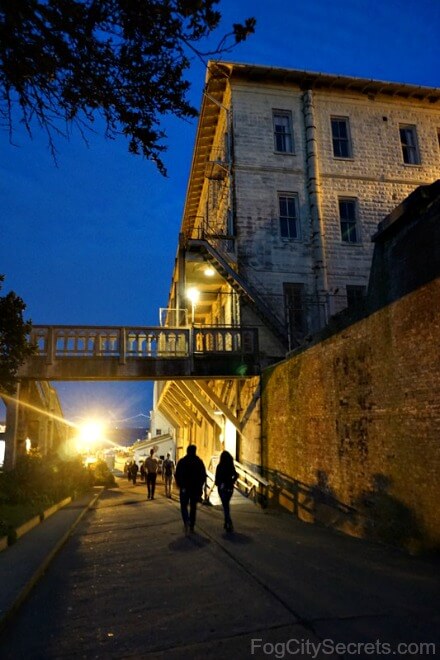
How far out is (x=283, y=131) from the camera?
68.2ft

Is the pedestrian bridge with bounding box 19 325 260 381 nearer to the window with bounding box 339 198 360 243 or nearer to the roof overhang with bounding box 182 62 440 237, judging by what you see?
the window with bounding box 339 198 360 243

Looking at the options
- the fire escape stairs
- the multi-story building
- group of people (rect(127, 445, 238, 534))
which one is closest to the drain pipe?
the multi-story building

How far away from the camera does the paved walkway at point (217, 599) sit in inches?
157

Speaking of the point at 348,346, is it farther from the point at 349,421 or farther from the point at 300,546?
the point at 300,546

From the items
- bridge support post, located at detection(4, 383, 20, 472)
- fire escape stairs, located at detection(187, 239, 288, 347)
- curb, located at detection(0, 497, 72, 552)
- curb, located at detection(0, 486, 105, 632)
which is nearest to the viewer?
curb, located at detection(0, 486, 105, 632)

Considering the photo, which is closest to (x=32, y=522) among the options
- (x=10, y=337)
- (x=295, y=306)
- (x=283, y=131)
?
(x=10, y=337)

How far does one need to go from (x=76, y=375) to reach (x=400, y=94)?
18815mm

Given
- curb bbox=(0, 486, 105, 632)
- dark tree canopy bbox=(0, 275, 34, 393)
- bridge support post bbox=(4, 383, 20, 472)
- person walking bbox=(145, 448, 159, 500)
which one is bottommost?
curb bbox=(0, 486, 105, 632)

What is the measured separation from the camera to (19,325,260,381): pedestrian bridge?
15688mm

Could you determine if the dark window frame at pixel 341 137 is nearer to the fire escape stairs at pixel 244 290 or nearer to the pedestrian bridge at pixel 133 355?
the fire escape stairs at pixel 244 290

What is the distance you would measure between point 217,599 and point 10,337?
744 cm

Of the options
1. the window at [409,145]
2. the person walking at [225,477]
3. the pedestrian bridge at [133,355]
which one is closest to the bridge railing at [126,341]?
the pedestrian bridge at [133,355]

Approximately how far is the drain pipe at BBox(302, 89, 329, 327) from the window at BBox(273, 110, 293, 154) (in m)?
0.71

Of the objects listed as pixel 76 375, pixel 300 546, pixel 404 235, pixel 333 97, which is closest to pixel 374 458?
pixel 300 546
